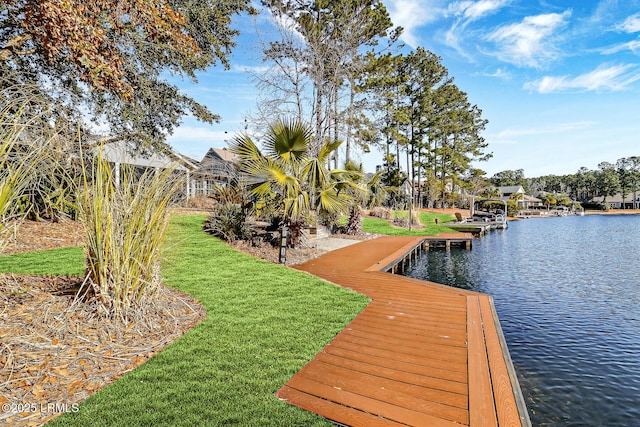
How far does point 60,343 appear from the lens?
2645mm

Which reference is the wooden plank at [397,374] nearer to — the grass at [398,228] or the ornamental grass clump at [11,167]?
the ornamental grass clump at [11,167]

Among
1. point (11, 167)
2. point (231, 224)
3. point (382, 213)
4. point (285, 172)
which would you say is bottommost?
point (231, 224)

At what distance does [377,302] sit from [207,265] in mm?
3439

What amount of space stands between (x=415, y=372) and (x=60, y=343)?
9.45ft

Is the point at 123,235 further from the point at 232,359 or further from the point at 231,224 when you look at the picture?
the point at 231,224

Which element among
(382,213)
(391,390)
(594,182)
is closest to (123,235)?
(391,390)

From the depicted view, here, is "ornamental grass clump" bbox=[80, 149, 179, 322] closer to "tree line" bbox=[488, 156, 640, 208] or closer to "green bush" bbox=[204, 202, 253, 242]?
"green bush" bbox=[204, 202, 253, 242]

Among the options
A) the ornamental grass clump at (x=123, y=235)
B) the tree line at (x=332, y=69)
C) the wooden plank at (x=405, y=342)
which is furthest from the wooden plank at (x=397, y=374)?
the tree line at (x=332, y=69)

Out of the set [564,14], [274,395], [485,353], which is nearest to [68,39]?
[274,395]

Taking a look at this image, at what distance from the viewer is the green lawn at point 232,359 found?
212 cm

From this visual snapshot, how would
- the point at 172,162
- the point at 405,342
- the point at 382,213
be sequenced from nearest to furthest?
the point at 405,342 < the point at 172,162 < the point at 382,213

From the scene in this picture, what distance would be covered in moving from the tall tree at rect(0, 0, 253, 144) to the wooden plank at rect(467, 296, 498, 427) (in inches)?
224

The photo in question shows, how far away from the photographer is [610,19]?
38.4 ft

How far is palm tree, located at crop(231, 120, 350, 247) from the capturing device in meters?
7.80
